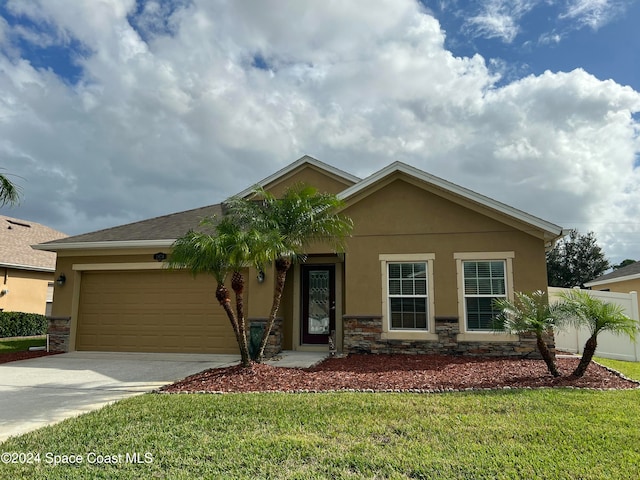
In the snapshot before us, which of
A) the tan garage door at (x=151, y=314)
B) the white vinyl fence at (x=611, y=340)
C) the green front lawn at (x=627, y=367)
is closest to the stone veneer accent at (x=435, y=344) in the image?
the green front lawn at (x=627, y=367)

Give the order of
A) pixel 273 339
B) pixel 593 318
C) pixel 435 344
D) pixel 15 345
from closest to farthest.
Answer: pixel 593 318, pixel 435 344, pixel 273 339, pixel 15 345

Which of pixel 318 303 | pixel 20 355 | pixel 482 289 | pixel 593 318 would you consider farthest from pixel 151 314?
pixel 593 318

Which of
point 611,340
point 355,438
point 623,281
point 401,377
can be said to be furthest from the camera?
point 623,281

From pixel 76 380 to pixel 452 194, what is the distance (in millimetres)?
9598

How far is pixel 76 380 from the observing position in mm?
8477

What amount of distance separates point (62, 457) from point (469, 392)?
553 centimetres

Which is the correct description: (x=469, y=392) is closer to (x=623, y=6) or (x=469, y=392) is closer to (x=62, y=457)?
(x=62, y=457)

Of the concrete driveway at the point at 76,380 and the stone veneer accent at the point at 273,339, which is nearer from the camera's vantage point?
the concrete driveway at the point at 76,380

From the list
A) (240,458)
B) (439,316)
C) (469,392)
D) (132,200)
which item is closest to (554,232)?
(439,316)

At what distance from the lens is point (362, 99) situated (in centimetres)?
1434

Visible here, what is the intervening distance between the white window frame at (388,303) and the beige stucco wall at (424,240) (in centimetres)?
11

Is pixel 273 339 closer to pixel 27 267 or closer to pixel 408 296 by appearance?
pixel 408 296

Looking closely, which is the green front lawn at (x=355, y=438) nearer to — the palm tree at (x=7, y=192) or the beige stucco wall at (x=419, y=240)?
the beige stucco wall at (x=419, y=240)

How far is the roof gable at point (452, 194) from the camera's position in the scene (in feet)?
32.6
